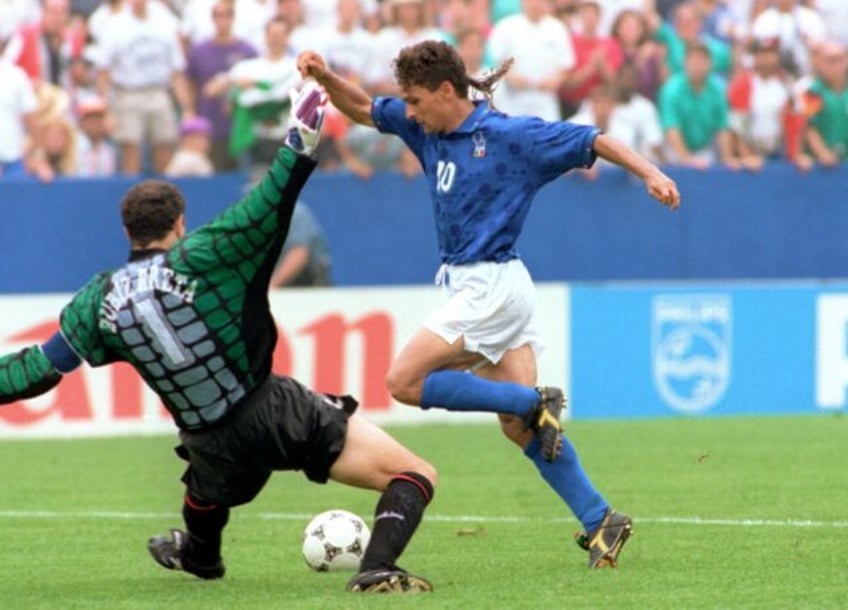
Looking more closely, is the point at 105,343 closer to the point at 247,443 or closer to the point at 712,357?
the point at 247,443

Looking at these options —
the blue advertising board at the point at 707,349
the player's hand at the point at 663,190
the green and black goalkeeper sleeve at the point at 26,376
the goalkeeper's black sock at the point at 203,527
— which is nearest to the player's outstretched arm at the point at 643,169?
the player's hand at the point at 663,190

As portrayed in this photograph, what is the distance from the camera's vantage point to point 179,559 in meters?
8.17

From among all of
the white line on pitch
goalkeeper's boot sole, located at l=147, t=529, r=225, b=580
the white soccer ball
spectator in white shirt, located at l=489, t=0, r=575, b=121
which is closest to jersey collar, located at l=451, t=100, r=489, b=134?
the white soccer ball

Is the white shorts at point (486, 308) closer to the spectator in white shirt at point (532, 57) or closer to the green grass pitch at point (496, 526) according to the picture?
the green grass pitch at point (496, 526)

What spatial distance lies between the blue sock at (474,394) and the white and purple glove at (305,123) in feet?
4.74

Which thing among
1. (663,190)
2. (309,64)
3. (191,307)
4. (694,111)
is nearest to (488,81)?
(309,64)

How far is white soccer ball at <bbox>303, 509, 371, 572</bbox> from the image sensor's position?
8234 mm

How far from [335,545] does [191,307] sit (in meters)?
1.37

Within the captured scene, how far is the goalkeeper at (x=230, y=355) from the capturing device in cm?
734

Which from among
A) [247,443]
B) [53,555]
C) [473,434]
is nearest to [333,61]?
[473,434]

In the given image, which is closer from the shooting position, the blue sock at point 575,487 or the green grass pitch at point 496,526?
the green grass pitch at point 496,526

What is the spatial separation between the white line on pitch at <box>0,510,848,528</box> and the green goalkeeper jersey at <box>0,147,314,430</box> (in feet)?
10.1

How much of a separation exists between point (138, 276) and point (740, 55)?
45.7ft

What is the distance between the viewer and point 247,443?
7.54m
